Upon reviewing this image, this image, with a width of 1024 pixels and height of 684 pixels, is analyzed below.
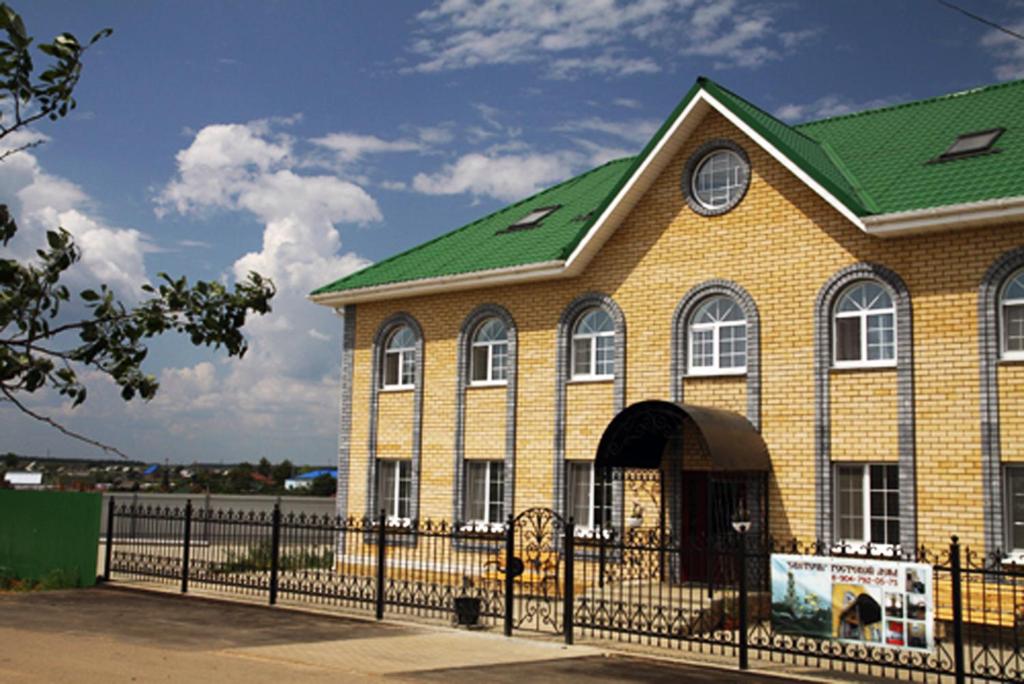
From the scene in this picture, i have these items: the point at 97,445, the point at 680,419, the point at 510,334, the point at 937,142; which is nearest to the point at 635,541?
the point at 680,419

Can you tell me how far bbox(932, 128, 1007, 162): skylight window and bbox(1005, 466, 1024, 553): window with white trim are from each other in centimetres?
525

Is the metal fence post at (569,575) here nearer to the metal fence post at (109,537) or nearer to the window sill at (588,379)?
the window sill at (588,379)

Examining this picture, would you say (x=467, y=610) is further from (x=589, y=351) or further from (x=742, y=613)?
(x=589, y=351)

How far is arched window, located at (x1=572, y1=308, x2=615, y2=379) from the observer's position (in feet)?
66.9

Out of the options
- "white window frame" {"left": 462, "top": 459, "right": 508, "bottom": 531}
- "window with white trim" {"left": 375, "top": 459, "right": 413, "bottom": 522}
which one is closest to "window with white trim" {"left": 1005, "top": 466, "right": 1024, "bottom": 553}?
"white window frame" {"left": 462, "top": 459, "right": 508, "bottom": 531}


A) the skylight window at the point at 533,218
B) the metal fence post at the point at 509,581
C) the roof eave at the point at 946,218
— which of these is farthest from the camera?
the skylight window at the point at 533,218

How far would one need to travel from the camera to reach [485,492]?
21.9 metres

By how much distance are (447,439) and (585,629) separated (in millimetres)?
7763

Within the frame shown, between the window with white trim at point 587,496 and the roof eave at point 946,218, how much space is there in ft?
22.2

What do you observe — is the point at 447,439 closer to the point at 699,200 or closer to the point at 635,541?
the point at 635,541

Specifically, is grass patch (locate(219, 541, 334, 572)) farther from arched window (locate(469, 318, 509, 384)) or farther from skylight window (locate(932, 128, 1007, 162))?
skylight window (locate(932, 128, 1007, 162))

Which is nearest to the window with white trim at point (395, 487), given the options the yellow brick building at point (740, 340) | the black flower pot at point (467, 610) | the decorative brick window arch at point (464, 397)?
the yellow brick building at point (740, 340)

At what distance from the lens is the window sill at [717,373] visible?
1836 centimetres

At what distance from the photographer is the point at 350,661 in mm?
12352
